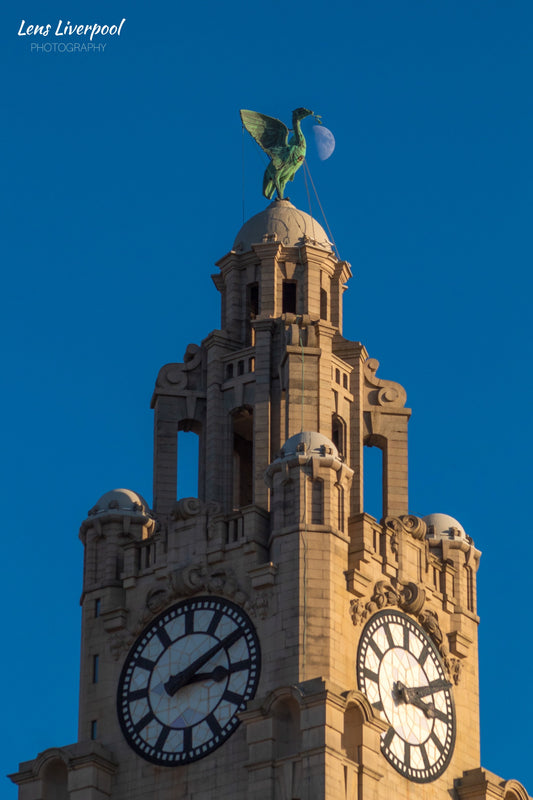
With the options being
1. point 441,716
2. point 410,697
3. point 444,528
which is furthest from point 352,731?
point 444,528

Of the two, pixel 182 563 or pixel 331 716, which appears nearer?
pixel 331 716

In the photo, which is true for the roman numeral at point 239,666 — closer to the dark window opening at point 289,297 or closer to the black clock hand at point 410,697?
the black clock hand at point 410,697

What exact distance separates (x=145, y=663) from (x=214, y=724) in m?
2.96

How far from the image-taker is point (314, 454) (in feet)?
236

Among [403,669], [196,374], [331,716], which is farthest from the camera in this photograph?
[196,374]

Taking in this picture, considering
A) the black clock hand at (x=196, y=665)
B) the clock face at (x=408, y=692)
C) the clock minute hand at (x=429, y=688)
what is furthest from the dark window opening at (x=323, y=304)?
the clock minute hand at (x=429, y=688)

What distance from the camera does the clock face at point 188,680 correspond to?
233 feet

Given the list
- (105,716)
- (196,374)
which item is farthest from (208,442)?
(105,716)

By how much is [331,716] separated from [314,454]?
6690 millimetres

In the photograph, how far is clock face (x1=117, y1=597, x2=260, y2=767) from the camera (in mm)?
71062

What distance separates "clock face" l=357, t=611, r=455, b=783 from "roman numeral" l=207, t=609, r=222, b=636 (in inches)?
A: 134

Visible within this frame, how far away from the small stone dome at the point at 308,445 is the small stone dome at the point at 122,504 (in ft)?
16.5

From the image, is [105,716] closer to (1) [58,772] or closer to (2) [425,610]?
(1) [58,772]

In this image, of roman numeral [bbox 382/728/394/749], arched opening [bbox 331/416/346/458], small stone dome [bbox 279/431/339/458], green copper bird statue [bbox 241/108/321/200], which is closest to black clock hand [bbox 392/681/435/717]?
roman numeral [bbox 382/728/394/749]
